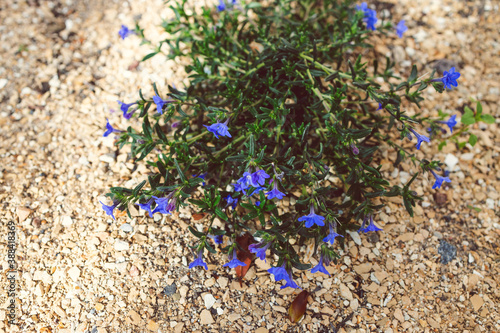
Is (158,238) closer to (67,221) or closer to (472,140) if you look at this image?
(67,221)

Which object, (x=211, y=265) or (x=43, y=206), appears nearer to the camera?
(x=211, y=265)

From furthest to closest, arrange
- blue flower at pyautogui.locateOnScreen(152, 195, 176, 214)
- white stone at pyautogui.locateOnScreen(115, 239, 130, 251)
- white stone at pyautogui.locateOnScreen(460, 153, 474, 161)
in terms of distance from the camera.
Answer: white stone at pyautogui.locateOnScreen(460, 153, 474, 161) < white stone at pyautogui.locateOnScreen(115, 239, 130, 251) < blue flower at pyautogui.locateOnScreen(152, 195, 176, 214)

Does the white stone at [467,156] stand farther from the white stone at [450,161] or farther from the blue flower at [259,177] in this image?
the blue flower at [259,177]

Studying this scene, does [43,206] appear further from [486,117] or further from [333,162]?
[486,117]

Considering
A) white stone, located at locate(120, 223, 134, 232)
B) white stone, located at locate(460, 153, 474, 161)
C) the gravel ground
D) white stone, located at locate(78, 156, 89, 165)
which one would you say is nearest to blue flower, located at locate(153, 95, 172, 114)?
the gravel ground

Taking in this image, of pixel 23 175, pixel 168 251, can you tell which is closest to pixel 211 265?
pixel 168 251

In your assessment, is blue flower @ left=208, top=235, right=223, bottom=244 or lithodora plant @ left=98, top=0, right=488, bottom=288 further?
blue flower @ left=208, top=235, right=223, bottom=244

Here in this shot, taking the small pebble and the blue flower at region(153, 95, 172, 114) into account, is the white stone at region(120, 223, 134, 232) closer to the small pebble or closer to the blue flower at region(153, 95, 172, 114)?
the blue flower at region(153, 95, 172, 114)
